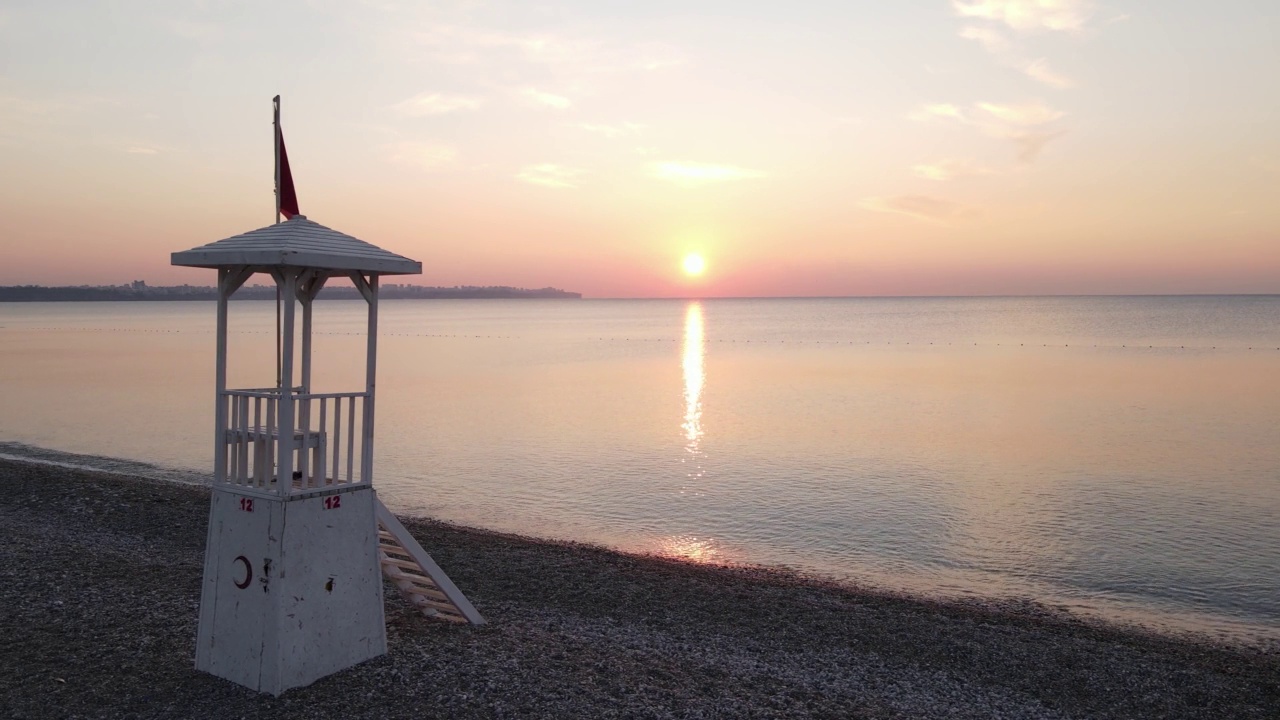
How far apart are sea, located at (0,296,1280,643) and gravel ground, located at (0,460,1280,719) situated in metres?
2.86

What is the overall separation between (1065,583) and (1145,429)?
24.6m

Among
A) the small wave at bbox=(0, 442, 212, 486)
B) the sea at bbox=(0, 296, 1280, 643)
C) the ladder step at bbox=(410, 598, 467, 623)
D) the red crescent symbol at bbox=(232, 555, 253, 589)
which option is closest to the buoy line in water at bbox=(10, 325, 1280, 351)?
the sea at bbox=(0, 296, 1280, 643)

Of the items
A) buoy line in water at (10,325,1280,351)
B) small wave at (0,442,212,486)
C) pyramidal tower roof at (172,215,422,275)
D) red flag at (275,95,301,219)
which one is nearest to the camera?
pyramidal tower roof at (172,215,422,275)

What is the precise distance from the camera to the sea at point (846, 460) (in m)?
18.5

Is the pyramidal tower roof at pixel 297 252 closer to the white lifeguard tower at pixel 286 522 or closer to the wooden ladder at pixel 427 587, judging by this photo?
the white lifeguard tower at pixel 286 522

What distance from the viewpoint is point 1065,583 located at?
684 inches

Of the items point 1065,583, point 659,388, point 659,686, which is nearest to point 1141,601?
point 1065,583

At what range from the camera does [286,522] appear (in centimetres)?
884

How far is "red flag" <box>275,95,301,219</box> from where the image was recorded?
32.7ft

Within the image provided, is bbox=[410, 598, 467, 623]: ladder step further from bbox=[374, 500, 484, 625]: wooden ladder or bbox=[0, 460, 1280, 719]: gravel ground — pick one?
bbox=[0, 460, 1280, 719]: gravel ground

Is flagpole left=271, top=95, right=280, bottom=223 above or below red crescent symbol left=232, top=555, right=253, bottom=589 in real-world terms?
above

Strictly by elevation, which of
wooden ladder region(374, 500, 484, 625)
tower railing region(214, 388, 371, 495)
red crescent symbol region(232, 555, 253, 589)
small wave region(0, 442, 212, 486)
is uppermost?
tower railing region(214, 388, 371, 495)

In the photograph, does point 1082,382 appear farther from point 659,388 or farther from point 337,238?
point 337,238

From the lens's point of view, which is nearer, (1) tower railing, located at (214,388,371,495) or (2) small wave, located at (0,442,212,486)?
(1) tower railing, located at (214,388,371,495)
